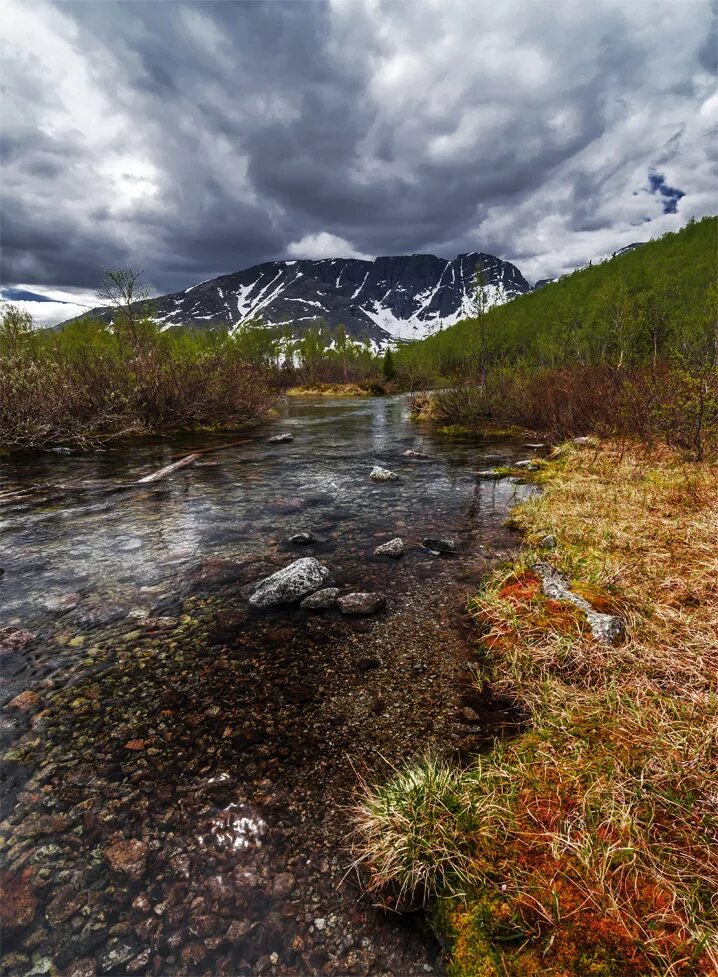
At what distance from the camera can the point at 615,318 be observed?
203 ft

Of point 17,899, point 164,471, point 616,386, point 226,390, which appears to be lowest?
point 17,899

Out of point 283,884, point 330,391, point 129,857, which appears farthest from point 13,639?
point 330,391

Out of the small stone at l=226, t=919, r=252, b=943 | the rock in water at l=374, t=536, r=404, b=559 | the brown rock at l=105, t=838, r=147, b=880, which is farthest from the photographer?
the rock in water at l=374, t=536, r=404, b=559

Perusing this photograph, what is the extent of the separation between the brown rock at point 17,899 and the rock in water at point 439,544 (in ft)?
21.8

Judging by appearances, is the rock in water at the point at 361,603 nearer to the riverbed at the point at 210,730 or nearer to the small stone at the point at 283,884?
the riverbed at the point at 210,730

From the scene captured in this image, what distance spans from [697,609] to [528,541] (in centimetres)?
346

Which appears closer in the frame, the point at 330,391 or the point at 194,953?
the point at 194,953

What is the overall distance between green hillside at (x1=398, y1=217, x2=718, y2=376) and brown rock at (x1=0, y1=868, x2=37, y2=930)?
1606 centimetres

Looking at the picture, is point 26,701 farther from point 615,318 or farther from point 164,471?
point 615,318

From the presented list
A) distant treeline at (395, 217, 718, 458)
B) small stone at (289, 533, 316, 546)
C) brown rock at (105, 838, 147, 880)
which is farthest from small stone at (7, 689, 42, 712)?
distant treeline at (395, 217, 718, 458)

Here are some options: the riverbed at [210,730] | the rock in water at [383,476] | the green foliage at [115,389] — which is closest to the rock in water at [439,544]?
the riverbed at [210,730]

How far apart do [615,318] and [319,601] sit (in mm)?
71754

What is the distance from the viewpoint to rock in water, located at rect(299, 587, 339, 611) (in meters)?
6.33

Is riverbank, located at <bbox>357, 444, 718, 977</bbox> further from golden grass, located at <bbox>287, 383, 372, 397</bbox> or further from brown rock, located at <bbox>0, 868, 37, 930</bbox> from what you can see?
golden grass, located at <bbox>287, 383, 372, 397</bbox>
